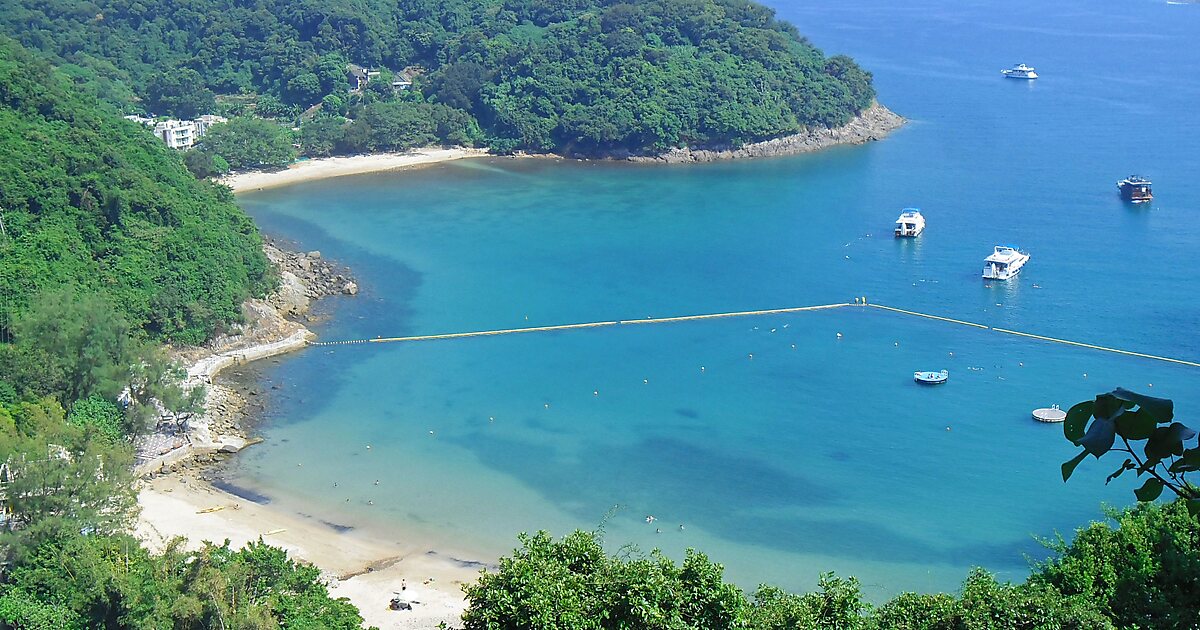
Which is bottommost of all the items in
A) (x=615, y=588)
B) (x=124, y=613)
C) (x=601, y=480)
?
(x=601, y=480)

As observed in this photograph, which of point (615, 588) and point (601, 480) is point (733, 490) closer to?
point (601, 480)

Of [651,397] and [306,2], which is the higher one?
[306,2]

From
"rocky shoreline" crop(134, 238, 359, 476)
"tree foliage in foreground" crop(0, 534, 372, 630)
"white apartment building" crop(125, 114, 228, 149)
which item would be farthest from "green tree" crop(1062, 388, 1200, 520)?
"white apartment building" crop(125, 114, 228, 149)

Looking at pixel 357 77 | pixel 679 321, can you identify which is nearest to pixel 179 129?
pixel 357 77

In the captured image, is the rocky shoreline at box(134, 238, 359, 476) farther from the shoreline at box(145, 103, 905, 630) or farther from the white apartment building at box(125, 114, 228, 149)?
the white apartment building at box(125, 114, 228, 149)

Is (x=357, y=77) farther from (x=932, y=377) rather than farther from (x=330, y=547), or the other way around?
(x=330, y=547)

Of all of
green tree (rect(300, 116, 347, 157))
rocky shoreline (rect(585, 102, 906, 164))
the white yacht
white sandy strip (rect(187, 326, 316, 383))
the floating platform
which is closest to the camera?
the floating platform

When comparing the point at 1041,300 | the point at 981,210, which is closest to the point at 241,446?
the point at 1041,300

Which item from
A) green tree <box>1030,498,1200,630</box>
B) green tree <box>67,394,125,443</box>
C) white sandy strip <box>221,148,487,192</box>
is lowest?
green tree <box>67,394,125,443</box>
